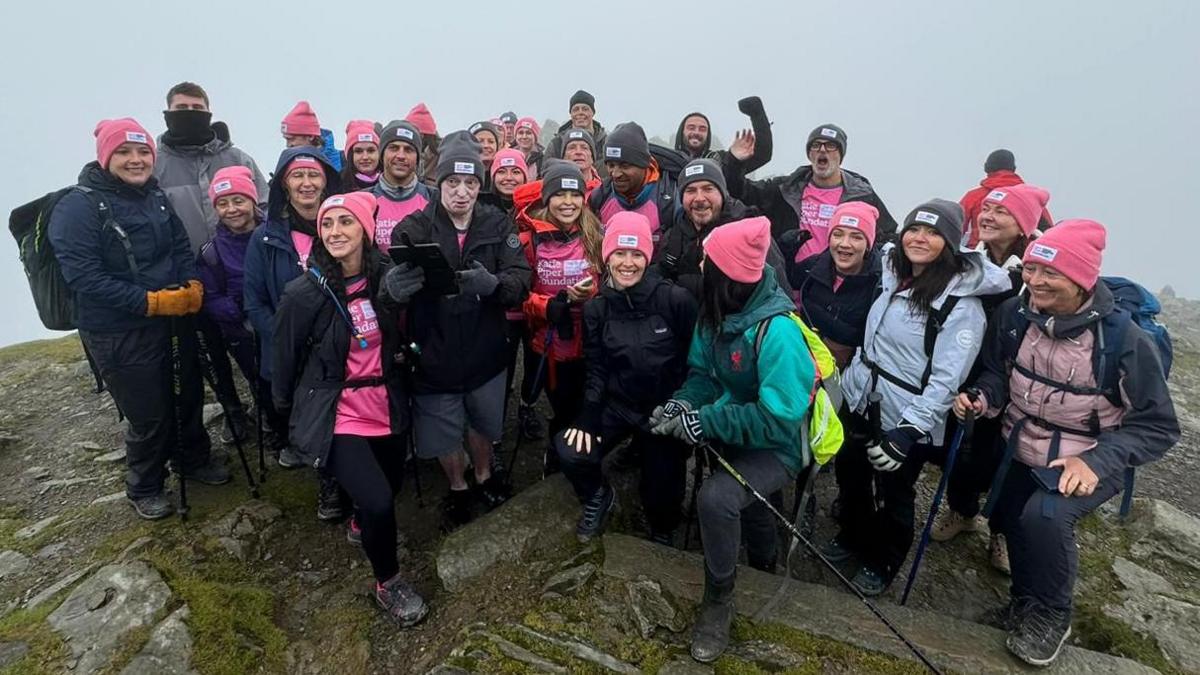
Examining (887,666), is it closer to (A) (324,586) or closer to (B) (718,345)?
(B) (718,345)

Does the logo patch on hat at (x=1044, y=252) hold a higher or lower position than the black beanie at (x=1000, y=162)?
lower

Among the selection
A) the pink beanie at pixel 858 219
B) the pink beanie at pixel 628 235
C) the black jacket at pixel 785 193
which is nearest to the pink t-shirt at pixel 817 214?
the black jacket at pixel 785 193

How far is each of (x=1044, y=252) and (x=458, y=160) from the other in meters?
5.29

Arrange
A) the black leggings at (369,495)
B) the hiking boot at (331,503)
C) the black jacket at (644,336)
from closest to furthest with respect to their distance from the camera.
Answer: the black leggings at (369,495) → the black jacket at (644,336) → the hiking boot at (331,503)

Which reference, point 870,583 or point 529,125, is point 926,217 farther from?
point 529,125

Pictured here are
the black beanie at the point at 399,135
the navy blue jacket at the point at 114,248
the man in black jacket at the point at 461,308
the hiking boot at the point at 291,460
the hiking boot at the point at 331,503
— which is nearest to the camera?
the navy blue jacket at the point at 114,248

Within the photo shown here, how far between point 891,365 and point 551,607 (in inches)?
152

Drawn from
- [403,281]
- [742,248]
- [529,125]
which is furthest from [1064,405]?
[529,125]

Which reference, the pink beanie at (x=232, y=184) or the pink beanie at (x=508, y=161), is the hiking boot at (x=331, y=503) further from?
the pink beanie at (x=508, y=161)

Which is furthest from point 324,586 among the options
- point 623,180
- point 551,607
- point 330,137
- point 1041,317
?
point 330,137

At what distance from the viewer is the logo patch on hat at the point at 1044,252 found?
430 centimetres

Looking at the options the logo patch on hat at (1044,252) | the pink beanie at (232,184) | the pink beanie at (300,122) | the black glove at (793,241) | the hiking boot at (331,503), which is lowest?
the hiking boot at (331,503)

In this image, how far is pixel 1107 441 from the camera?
4.36m

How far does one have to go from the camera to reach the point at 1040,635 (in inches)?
173
